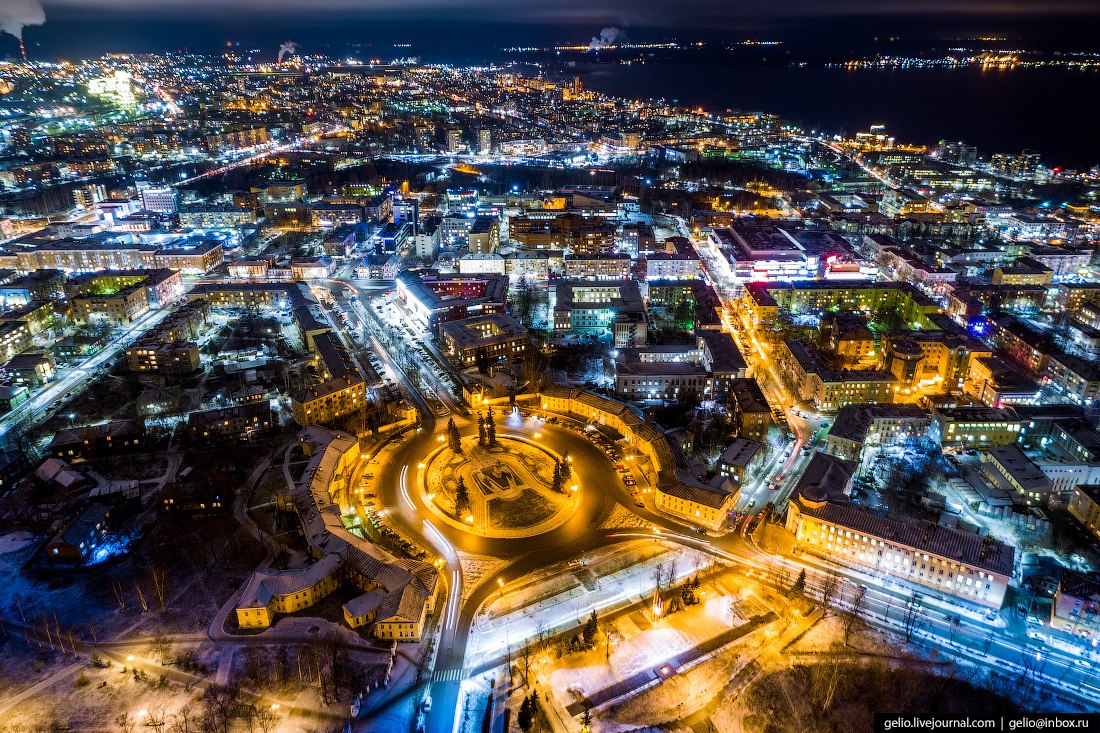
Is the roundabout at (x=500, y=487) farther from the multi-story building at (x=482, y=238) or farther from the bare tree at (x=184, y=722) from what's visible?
the multi-story building at (x=482, y=238)

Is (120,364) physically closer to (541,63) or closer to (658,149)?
(658,149)

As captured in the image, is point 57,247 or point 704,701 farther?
point 57,247

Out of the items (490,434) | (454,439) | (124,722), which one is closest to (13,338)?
(454,439)

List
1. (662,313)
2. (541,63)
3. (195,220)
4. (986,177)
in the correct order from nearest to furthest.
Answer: (662,313) < (195,220) < (986,177) < (541,63)

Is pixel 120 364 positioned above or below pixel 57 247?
below

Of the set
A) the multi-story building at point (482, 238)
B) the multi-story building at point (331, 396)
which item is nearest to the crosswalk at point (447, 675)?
the multi-story building at point (331, 396)

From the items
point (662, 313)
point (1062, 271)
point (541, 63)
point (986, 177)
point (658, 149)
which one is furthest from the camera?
point (541, 63)

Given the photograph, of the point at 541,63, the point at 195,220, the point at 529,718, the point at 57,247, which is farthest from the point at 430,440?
the point at 541,63
